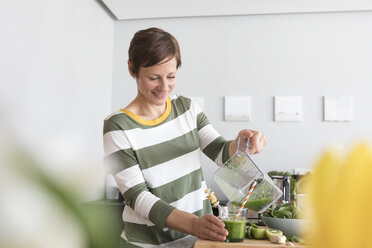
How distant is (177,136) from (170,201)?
0.74 ft

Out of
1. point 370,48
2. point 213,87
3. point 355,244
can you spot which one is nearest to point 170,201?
point 355,244

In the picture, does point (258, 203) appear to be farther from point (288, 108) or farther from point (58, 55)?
point (288, 108)

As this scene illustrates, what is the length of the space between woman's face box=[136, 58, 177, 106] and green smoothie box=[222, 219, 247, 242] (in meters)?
0.46

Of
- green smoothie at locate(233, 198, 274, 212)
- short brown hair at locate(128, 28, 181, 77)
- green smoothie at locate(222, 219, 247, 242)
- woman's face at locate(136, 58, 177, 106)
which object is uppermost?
short brown hair at locate(128, 28, 181, 77)

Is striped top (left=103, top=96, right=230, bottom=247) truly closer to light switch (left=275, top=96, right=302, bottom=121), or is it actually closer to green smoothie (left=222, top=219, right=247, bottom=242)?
green smoothie (left=222, top=219, right=247, bottom=242)

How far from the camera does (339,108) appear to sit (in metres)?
3.86

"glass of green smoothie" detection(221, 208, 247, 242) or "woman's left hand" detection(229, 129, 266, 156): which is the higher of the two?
"woman's left hand" detection(229, 129, 266, 156)

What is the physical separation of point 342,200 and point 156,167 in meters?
1.17

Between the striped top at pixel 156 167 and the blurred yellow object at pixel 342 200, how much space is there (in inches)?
40.8

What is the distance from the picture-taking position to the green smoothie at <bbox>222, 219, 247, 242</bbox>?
1117 mm

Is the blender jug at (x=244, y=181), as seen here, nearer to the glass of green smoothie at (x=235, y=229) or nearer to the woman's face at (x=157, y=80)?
the glass of green smoothie at (x=235, y=229)

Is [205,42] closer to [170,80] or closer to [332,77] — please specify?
[332,77]

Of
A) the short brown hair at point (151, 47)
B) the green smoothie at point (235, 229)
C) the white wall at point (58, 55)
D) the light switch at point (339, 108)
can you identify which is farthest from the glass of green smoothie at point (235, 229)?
the light switch at point (339, 108)

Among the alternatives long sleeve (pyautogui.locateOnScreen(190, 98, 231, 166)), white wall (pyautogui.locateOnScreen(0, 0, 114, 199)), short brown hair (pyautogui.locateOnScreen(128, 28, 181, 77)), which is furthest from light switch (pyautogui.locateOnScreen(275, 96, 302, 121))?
short brown hair (pyautogui.locateOnScreen(128, 28, 181, 77))
